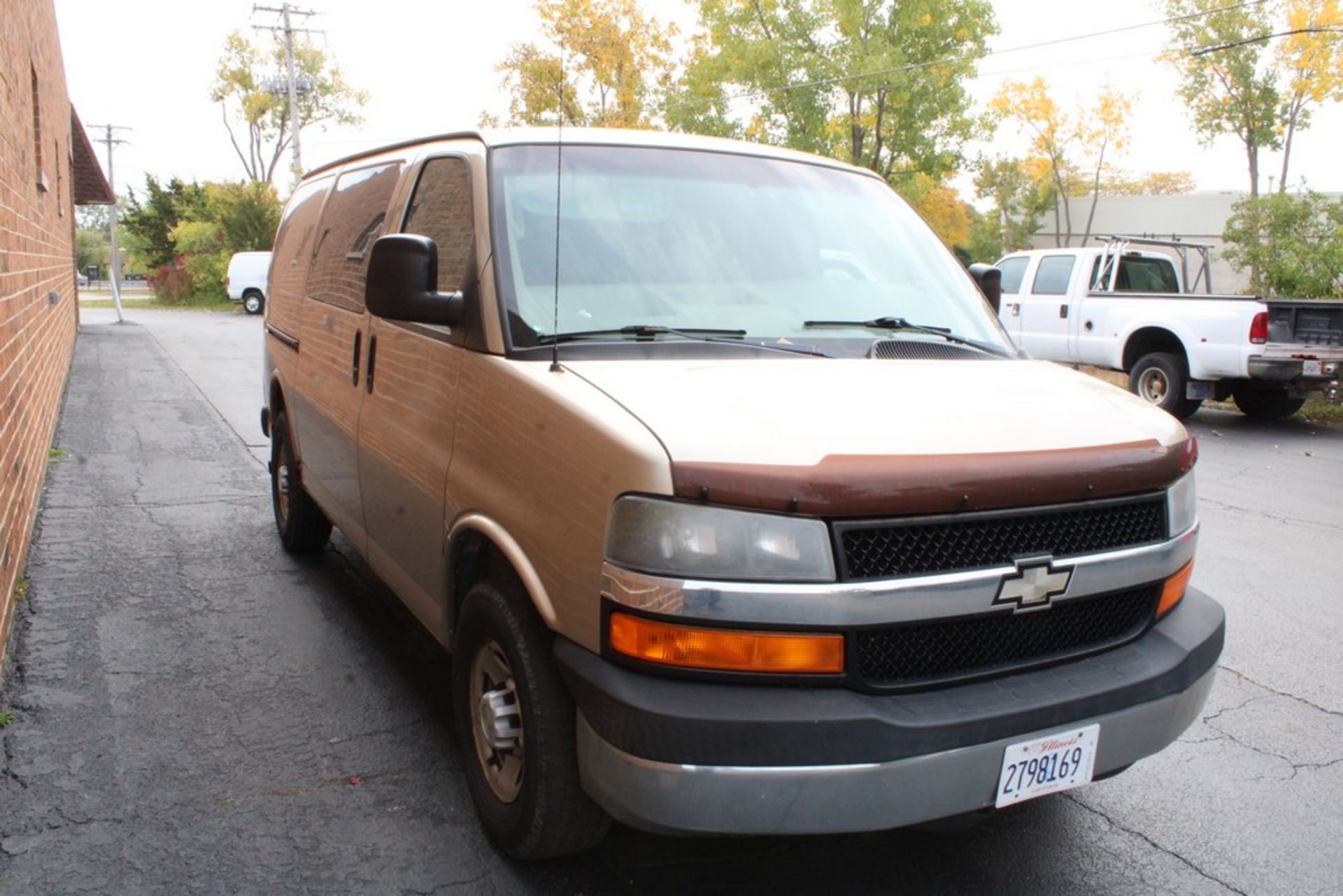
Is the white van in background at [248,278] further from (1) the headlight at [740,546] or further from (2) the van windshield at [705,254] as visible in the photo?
(1) the headlight at [740,546]

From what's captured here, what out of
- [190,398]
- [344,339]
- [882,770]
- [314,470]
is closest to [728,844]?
[882,770]

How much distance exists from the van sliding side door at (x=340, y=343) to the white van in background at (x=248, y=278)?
1440 inches

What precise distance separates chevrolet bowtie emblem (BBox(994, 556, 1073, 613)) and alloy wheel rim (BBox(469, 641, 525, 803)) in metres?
1.19

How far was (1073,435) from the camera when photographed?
2611 mm

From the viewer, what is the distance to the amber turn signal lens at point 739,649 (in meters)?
2.24

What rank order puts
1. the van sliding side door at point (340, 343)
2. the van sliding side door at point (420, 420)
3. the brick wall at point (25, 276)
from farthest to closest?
the brick wall at point (25, 276), the van sliding side door at point (340, 343), the van sliding side door at point (420, 420)

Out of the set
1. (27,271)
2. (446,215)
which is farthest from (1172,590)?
(27,271)

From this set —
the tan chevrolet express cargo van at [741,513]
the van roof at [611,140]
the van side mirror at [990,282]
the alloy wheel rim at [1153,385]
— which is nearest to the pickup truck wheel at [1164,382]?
the alloy wheel rim at [1153,385]

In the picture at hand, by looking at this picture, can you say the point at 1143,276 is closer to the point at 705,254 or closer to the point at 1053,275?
the point at 1053,275

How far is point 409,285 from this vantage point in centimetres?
311

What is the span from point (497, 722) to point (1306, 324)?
11.0 meters

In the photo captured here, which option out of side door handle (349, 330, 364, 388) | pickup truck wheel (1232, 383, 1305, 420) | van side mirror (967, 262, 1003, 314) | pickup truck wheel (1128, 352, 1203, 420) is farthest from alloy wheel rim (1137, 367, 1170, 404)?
side door handle (349, 330, 364, 388)

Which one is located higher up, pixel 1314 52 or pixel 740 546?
pixel 1314 52

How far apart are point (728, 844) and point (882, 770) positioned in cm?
98
